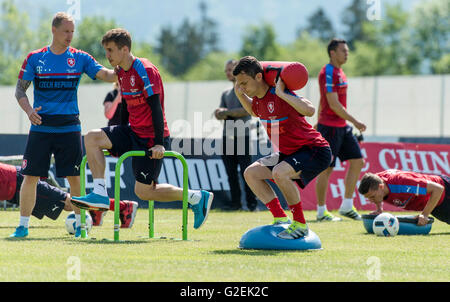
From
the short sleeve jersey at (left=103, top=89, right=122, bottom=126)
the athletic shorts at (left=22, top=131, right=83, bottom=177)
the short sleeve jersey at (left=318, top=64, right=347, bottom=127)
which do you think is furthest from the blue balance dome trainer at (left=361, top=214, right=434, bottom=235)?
the short sleeve jersey at (left=103, top=89, right=122, bottom=126)

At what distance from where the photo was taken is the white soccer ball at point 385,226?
951 cm

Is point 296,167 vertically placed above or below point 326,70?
below

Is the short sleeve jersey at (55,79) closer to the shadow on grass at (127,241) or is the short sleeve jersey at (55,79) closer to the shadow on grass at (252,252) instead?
the shadow on grass at (127,241)

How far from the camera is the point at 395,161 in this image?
1499 centimetres

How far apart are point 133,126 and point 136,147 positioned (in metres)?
0.23

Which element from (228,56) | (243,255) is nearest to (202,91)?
(243,255)

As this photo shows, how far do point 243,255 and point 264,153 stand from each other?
730cm

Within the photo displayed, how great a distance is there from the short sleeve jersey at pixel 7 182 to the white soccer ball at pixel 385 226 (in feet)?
15.4

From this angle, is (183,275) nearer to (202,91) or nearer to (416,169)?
(416,169)

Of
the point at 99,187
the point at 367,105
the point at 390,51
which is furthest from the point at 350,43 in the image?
the point at 99,187

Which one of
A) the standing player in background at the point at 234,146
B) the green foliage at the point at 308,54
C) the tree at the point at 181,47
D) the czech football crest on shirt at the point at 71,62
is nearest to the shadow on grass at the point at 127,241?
the czech football crest on shirt at the point at 71,62

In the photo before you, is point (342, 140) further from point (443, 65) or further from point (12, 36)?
point (12, 36)

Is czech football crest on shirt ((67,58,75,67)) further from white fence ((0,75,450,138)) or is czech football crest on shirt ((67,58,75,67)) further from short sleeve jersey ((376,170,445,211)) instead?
white fence ((0,75,450,138))
